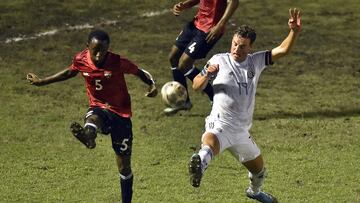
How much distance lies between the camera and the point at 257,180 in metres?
10.1

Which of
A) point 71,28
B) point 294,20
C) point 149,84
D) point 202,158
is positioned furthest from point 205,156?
point 71,28

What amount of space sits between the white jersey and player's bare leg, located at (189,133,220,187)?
334 millimetres

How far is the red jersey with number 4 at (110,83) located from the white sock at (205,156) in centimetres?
133

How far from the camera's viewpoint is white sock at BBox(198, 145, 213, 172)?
8977 millimetres

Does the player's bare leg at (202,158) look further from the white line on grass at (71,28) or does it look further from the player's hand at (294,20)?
the white line on grass at (71,28)

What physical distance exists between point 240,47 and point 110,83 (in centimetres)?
171

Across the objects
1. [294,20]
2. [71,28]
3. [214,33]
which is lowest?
[71,28]

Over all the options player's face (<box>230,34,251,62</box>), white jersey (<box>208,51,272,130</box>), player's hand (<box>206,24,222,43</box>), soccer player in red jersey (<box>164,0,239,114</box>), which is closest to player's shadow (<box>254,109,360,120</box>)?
soccer player in red jersey (<box>164,0,239,114</box>)

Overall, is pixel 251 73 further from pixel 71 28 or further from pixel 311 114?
pixel 71 28

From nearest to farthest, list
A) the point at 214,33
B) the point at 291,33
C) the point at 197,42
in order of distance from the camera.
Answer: the point at 291,33 < the point at 214,33 < the point at 197,42

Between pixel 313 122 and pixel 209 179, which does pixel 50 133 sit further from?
pixel 313 122

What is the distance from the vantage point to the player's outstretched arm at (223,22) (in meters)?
13.6

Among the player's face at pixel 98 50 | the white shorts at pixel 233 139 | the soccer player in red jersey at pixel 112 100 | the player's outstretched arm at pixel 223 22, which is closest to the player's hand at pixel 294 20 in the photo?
the white shorts at pixel 233 139

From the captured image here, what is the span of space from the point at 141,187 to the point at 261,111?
454 cm
